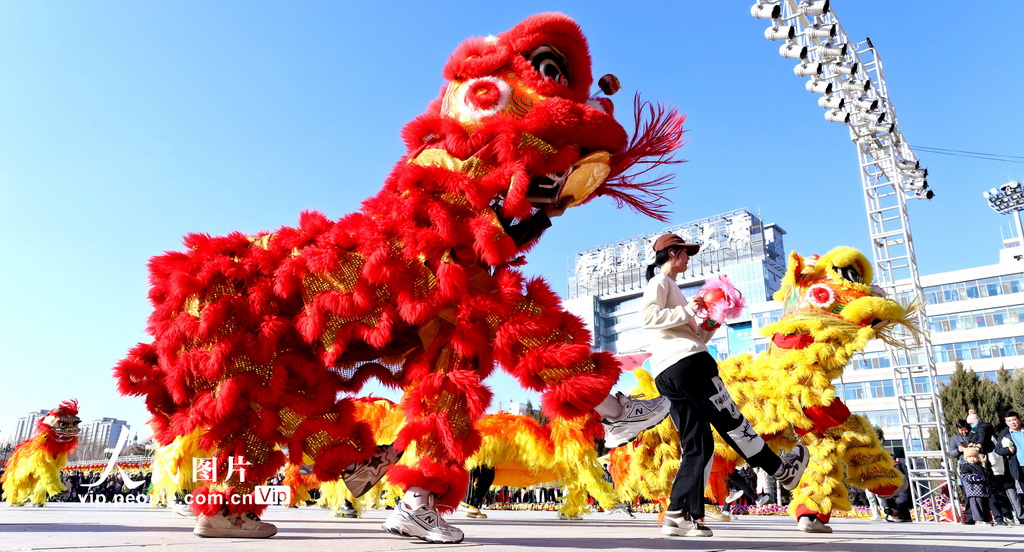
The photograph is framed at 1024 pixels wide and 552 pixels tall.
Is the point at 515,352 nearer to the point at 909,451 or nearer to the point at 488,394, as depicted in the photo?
the point at 488,394

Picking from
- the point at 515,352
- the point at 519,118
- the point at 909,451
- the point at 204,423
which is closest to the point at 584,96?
the point at 519,118

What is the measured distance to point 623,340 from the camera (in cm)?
6281

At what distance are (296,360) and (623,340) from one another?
2408 inches

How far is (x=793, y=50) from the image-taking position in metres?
10.4

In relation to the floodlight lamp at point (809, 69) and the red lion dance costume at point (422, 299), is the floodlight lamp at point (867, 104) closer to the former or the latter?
the floodlight lamp at point (809, 69)

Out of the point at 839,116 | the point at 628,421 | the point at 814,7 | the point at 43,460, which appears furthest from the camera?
the point at 839,116

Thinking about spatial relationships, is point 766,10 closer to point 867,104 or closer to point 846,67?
point 846,67

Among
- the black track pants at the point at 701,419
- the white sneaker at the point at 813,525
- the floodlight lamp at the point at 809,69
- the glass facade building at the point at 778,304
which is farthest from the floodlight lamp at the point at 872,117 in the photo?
the black track pants at the point at 701,419

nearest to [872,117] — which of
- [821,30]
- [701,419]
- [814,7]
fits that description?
[821,30]

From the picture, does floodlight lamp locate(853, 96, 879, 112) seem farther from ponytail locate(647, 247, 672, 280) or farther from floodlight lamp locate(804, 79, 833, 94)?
ponytail locate(647, 247, 672, 280)

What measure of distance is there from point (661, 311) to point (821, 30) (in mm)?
8830

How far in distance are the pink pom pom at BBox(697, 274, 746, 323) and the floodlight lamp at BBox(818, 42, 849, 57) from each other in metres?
7.90

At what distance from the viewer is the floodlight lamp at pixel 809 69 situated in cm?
1024

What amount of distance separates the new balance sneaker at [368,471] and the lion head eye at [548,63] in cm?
199
